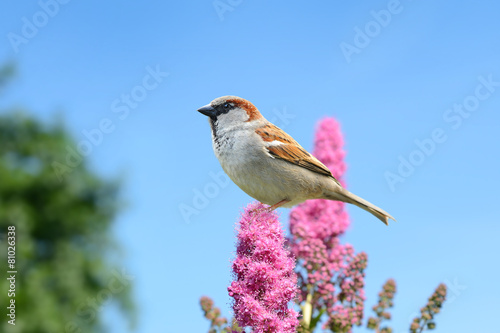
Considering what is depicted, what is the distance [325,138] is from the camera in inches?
226

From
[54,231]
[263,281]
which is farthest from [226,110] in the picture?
[54,231]

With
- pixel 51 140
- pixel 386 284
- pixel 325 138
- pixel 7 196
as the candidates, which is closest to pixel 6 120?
pixel 51 140

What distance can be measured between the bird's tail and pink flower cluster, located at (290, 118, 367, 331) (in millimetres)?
396

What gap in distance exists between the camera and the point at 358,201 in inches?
160

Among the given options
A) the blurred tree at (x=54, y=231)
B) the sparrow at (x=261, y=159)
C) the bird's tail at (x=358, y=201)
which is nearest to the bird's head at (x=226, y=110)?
the sparrow at (x=261, y=159)

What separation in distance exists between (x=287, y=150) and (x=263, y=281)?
1.47 m

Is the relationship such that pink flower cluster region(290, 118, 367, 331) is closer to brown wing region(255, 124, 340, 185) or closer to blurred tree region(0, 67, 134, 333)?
brown wing region(255, 124, 340, 185)

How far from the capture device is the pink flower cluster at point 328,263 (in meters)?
3.96

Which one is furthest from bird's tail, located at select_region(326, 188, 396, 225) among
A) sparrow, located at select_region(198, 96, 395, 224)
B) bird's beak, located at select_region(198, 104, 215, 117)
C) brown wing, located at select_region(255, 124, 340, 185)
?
bird's beak, located at select_region(198, 104, 215, 117)

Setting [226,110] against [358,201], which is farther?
[358,201]

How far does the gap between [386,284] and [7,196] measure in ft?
76.8

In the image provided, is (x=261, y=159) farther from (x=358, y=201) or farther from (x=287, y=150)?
(x=358, y=201)

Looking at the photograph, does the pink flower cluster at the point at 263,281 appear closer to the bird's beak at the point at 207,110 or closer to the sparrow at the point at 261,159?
the sparrow at the point at 261,159

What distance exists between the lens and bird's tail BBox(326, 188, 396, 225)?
390 centimetres
